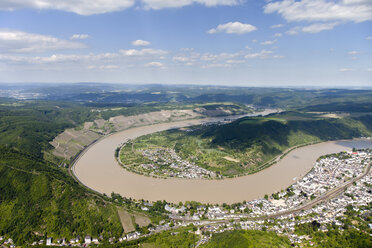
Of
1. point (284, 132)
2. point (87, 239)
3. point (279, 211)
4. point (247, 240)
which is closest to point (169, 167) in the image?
point (87, 239)

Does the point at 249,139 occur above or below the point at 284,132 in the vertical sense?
below

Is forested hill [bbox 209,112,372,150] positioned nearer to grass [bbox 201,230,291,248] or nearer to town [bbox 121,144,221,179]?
town [bbox 121,144,221,179]

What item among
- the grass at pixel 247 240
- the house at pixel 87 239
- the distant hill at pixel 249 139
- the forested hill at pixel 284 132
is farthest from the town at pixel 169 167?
the house at pixel 87 239

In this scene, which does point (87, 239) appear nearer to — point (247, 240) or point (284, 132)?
point (247, 240)

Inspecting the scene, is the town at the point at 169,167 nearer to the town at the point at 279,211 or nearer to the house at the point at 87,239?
the town at the point at 279,211

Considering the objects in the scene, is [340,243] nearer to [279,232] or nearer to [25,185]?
[279,232]

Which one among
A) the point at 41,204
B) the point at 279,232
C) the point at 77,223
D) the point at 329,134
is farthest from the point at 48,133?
the point at 329,134
